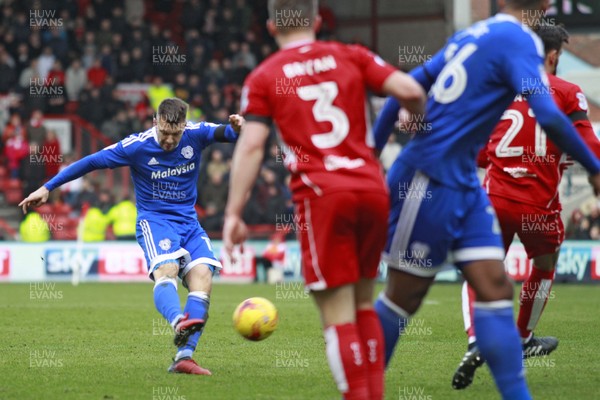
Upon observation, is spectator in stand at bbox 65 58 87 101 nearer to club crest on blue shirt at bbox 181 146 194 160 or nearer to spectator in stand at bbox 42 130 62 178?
spectator in stand at bbox 42 130 62 178

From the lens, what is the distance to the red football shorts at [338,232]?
524 cm

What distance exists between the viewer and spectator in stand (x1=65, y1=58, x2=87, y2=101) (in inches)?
1010

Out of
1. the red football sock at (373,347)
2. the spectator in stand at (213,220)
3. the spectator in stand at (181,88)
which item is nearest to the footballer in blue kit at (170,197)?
the red football sock at (373,347)

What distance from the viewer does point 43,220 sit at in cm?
2225

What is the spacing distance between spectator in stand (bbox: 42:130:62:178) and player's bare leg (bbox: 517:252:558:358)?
16188mm

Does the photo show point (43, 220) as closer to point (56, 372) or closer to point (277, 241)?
point (277, 241)

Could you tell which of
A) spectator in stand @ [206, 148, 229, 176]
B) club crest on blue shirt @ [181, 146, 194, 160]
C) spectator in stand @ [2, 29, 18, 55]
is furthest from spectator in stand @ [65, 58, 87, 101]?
club crest on blue shirt @ [181, 146, 194, 160]

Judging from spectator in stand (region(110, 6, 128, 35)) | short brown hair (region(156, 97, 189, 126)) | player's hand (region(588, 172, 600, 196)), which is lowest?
spectator in stand (region(110, 6, 128, 35))

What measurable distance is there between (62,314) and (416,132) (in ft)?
28.6

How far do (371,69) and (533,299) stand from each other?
361cm

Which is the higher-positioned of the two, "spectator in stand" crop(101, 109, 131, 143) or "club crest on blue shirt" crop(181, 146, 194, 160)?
"club crest on blue shirt" crop(181, 146, 194, 160)

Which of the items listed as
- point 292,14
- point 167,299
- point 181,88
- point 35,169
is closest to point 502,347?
point 292,14

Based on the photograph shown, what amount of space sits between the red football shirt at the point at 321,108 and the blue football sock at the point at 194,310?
291 cm

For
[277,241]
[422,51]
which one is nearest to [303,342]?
[277,241]
